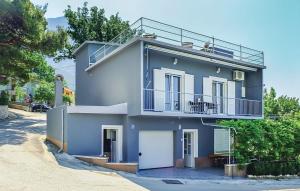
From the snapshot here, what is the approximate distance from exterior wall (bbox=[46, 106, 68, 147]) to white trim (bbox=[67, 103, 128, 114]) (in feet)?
1.82

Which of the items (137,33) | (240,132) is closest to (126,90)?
(137,33)

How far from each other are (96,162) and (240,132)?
7.50 m

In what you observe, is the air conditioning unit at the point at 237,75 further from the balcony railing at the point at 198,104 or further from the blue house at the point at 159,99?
the balcony railing at the point at 198,104

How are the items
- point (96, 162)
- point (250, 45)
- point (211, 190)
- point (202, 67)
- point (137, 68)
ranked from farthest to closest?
point (250, 45) < point (202, 67) < point (137, 68) < point (96, 162) < point (211, 190)

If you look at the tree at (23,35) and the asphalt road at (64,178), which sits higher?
the tree at (23,35)

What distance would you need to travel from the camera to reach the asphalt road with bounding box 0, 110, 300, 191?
10.6 metres

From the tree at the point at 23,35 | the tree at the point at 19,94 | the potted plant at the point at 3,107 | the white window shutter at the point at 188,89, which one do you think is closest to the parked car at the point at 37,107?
the tree at the point at 19,94

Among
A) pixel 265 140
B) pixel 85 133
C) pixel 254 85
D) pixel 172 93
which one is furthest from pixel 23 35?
pixel 265 140

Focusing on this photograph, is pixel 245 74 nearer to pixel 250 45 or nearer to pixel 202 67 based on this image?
pixel 250 45

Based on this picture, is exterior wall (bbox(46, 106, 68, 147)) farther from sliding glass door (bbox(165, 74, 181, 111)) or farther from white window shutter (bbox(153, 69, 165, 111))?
sliding glass door (bbox(165, 74, 181, 111))

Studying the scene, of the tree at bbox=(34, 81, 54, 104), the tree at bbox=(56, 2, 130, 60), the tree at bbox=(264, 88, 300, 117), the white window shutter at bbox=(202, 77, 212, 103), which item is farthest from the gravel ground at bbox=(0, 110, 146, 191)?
the tree at bbox=(264, 88, 300, 117)

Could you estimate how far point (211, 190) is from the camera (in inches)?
512

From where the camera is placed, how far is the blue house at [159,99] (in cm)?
1666

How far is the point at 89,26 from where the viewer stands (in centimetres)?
3500
